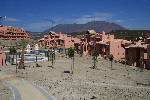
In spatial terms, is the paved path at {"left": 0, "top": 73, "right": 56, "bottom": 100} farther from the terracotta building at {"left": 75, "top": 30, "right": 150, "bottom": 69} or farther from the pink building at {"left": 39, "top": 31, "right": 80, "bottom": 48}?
the pink building at {"left": 39, "top": 31, "right": 80, "bottom": 48}

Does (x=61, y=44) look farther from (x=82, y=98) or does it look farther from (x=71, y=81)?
(x=82, y=98)

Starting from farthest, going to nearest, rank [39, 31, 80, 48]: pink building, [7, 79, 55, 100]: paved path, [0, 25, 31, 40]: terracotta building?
1. [0, 25, 31, 40]: terracotta building
2. [39, 31, 80, 48]: pink building
3. [7, 79, 55, 100]: paved path

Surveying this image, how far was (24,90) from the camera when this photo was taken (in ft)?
114

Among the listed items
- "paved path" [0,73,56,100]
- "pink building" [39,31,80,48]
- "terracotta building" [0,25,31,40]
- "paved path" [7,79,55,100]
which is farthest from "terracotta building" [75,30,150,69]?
"terracotta building" [0,25,31,40]

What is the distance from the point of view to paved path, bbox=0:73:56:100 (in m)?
31.1

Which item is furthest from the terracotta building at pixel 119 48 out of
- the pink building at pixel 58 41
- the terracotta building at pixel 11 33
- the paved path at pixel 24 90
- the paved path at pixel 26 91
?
the terracotta building at pixel 11 33

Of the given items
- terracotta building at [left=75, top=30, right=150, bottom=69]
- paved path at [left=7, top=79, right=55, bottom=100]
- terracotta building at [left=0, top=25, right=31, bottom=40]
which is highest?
terracotta building at [left=0, top=25, right=31, bottom=40]

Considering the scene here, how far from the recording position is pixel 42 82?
41625 millimetres

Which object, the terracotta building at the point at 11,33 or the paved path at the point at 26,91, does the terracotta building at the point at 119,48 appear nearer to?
the paved path at the point at 26,91

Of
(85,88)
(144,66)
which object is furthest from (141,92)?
(144,66)

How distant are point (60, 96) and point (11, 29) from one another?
10665cm

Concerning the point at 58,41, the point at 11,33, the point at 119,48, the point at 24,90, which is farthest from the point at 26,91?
the point at 11,33

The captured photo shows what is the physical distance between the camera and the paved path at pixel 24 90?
3110 cm

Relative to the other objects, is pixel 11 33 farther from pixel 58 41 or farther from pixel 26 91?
pixel 26 91
